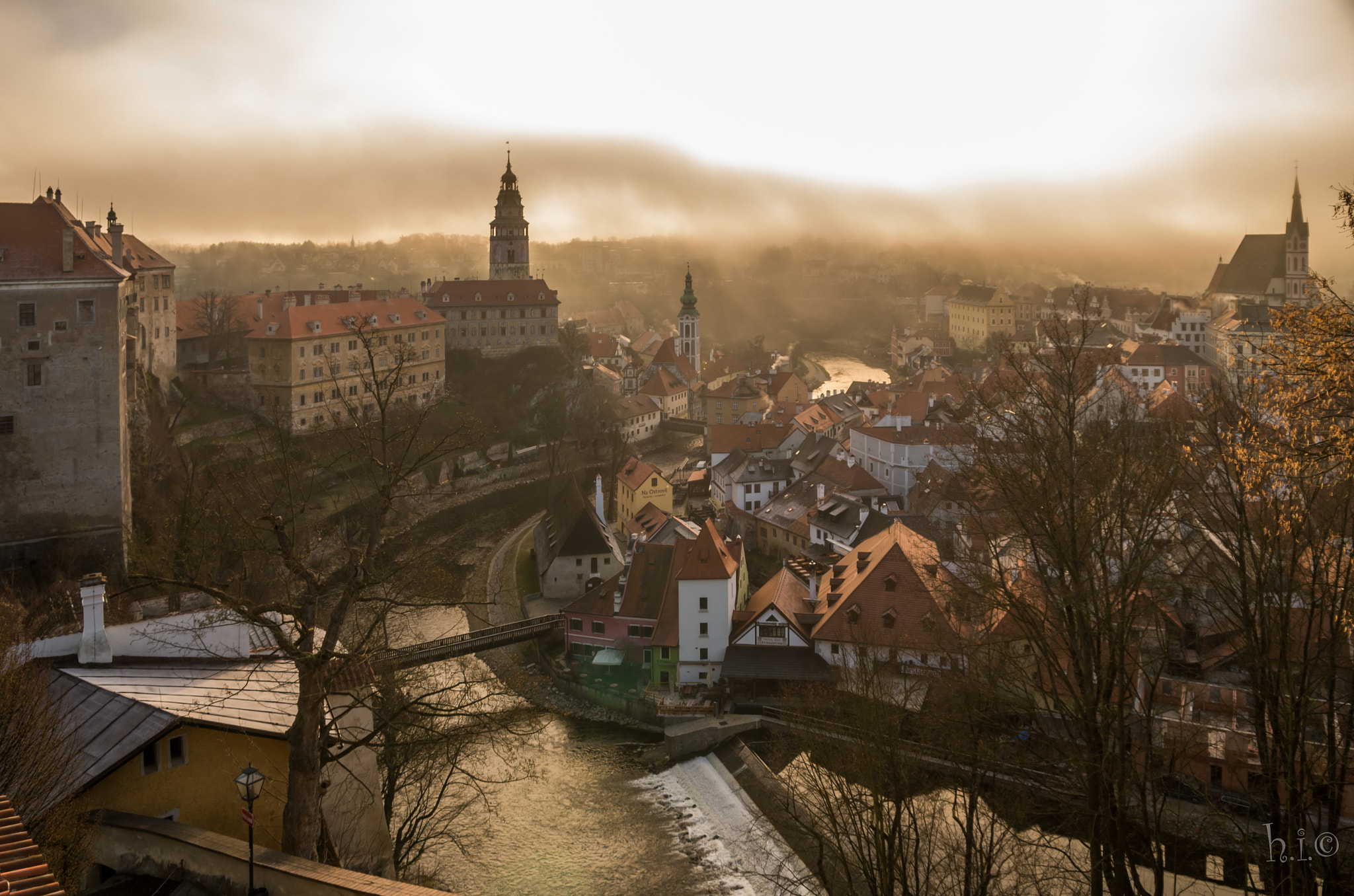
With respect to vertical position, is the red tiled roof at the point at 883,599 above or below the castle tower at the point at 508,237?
below

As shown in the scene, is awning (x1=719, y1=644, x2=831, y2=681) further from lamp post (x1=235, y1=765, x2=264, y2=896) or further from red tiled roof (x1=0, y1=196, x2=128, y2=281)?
red tiled roof (x1=0, y1=196, x2=128, y2=281)

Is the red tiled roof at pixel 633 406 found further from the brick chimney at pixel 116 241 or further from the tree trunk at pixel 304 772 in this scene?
the tree trunk at pixel 304 772

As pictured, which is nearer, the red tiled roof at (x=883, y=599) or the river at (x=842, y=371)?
the red tiled roof at (x=883, y=599)

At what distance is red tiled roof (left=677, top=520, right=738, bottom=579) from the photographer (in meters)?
18.0

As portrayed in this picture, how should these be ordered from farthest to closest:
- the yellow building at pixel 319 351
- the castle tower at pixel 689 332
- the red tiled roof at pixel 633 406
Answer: the castle tower at pixel 689 332
the red tiled roof at pixel 633 406
the yellow building at pixel 319 351

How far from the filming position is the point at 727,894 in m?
12.3

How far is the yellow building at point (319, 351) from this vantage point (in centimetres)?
3400

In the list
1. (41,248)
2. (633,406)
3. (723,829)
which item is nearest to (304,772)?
(723,829)

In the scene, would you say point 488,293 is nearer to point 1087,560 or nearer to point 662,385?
point 662,385

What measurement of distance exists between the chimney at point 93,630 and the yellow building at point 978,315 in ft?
193


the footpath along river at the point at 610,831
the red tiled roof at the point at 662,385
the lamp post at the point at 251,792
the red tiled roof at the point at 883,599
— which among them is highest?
the red tiled roof at the point at 662,385

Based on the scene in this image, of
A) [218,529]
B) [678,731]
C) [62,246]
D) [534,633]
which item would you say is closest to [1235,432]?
[678,731]

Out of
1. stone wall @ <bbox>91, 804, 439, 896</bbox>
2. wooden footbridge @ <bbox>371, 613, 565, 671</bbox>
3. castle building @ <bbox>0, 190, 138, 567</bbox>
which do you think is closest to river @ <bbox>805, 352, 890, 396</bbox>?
wooden footbridge @ <bbox>371, 613, 565, 671</bbox>

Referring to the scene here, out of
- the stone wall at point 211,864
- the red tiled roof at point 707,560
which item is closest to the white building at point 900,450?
the red tiled roof at point 707,560
